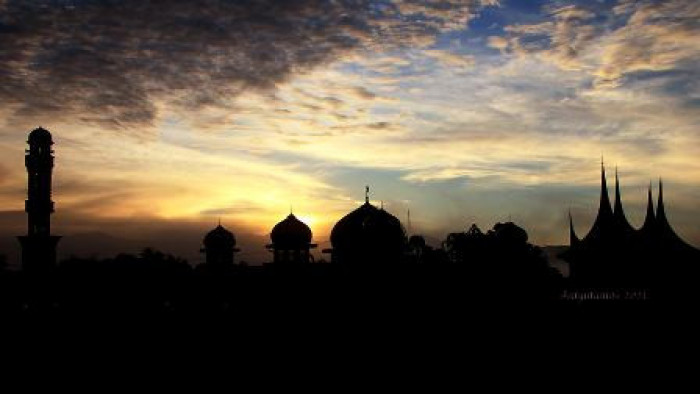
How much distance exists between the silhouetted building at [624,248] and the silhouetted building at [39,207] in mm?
44525

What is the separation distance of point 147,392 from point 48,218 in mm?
24328

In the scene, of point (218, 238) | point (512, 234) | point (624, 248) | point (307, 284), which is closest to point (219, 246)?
point (218, 238)

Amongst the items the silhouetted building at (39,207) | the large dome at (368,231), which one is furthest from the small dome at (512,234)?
the silhouetted building at (39,207)

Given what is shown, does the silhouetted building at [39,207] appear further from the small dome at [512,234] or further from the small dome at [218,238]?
the small dome at [512,234]

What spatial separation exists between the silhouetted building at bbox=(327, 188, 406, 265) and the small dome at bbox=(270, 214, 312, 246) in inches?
183

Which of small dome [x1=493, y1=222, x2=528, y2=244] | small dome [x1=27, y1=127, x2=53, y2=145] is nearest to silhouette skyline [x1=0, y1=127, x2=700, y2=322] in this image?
small dome [x1=27, y1=127, x2=53, y2=145]

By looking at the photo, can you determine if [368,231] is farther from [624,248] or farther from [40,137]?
[624,248]

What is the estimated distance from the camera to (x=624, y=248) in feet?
245

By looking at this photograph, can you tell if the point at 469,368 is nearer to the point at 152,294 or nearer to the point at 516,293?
the point at 516,293

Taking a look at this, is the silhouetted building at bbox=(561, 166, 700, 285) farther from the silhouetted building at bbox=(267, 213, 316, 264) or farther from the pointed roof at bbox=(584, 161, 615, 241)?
the silhouetted building at bbox=(267, 213, 316, 264)

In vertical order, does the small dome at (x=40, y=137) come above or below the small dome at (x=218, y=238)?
above

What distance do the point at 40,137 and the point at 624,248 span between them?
175 feet

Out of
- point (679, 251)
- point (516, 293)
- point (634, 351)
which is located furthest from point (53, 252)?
point (679, 251)

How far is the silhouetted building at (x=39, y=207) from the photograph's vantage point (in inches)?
2039
